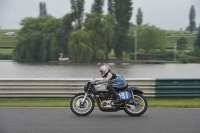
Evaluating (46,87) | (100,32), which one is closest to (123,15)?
(100,32)

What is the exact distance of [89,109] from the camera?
9.02 metres

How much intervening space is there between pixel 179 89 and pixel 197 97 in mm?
781

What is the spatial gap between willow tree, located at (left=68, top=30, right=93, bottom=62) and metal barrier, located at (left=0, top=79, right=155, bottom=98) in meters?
24.4

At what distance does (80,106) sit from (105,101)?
28.1 inches

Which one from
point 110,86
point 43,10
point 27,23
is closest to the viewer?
point 110,86

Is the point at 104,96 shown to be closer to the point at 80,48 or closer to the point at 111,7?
the point at 80,48

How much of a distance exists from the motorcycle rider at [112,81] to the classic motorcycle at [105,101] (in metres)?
0.12

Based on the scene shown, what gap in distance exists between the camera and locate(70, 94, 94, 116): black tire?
29.4ft

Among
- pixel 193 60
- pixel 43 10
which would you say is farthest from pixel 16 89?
pixel 43 10

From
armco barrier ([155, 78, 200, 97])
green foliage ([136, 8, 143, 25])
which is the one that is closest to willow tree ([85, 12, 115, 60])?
green foliage ([136, 8, 143, 25])

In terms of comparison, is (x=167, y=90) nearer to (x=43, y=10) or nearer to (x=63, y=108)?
(x=63, y=108)

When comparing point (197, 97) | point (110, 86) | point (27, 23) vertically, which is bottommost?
point (197, 97)

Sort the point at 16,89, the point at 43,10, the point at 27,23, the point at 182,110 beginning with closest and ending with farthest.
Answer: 1. the point at 182,110
2. the point at 16,89
3. the point at 27,23
4. the point at 43,10

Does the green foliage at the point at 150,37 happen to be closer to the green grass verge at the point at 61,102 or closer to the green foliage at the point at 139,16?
the green foliage at the point at 139,16
